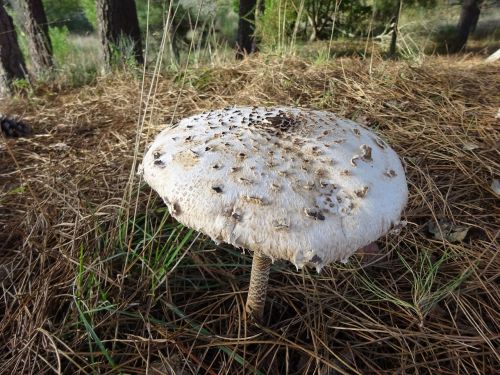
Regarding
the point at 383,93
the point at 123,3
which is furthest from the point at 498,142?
the point at 123,3

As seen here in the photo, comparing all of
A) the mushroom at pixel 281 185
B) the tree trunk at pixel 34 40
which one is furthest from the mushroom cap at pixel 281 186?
the tree trunk at pixel 34 40

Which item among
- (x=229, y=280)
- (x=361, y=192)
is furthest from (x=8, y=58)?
(x=361, y=192)

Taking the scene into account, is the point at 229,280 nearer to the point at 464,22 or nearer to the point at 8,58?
the point at 8,58

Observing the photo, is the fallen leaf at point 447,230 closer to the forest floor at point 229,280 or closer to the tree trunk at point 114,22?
the forest floor at point 229,280

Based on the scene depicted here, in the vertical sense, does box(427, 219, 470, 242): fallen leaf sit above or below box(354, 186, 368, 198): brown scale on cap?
below

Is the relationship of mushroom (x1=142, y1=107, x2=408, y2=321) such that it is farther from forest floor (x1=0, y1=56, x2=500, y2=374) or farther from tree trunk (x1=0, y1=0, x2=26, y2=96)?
tree trunk (x1=0, y1=0, x2=26, y2=96)

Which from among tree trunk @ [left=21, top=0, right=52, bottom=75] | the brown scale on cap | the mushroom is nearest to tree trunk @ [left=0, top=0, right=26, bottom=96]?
tree trunk @ [left=21, top=0, right=52, bottom=75]
